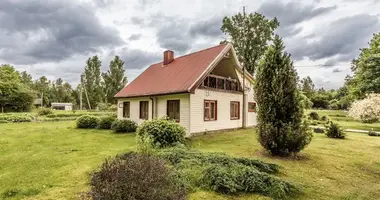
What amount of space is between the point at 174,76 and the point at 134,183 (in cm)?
1261

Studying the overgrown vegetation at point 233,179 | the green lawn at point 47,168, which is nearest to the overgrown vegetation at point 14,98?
the green lawn at point 47,168

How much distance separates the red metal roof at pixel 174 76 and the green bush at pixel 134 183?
348 inches

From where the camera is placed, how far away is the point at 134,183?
2.92 metres

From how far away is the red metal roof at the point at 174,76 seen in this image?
1335 centimetres

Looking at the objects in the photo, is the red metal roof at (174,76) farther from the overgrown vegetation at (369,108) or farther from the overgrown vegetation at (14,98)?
the overgrown vegetation at (14,98)

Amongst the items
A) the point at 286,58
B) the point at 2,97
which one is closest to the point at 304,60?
the point at 286,58

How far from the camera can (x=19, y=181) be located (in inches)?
224

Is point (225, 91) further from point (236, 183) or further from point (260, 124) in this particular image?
point (236, 183)

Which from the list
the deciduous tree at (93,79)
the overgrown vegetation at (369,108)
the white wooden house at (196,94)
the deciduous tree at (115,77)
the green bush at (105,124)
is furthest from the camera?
the deciduous tree at (93,79)

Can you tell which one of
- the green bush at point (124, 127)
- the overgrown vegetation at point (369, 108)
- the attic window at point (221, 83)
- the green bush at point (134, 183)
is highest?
the attic window at point (221, 83)

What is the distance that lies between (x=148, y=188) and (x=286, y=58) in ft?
24.1

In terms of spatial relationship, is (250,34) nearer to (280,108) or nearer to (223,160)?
(280,108)

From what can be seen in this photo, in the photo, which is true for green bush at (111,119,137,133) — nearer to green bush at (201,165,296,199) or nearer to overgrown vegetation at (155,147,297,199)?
overgrown vegetation at (155,147,297,199)

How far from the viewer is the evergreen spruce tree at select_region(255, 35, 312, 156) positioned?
8.12 metres
